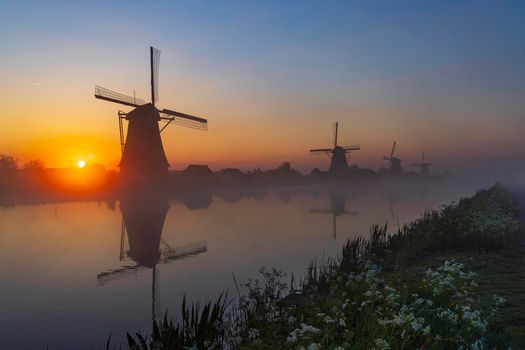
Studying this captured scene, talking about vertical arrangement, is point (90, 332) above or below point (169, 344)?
below

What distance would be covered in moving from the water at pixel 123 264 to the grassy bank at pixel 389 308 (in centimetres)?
160

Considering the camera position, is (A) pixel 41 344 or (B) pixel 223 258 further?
(B) pixel 223 258

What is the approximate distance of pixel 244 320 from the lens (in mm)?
7328

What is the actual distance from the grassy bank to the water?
1.60 m

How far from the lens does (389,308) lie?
20.1 ft

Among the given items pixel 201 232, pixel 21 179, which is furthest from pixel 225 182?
pixel 201 232

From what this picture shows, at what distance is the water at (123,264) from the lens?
873cm

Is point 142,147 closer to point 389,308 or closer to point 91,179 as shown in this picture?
point 91,179

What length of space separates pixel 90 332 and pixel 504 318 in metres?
7.43

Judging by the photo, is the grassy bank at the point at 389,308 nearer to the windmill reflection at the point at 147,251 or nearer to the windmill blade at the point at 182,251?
the windmill reflection at the point at 147,251

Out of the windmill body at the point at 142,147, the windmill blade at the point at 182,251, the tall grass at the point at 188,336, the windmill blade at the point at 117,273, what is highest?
the windmill body at the point at 142,147

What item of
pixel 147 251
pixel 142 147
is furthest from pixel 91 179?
pixel 147 251

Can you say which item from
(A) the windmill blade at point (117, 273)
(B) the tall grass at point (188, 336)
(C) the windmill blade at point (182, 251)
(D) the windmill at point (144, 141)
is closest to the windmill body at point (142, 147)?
(D) the windmill at point (144, 141)

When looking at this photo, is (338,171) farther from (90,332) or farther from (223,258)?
(90,332)
